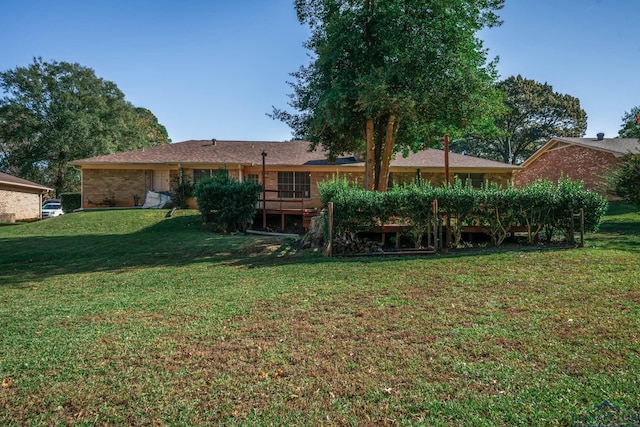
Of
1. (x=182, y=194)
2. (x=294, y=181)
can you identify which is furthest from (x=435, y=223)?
(x=182, y=194)

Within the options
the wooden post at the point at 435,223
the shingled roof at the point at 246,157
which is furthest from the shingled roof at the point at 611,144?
the wooden post at the point at 435,223

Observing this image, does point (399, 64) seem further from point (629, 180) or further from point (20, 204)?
point (20, 204)

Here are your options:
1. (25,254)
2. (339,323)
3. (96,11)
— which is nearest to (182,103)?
(96,11)

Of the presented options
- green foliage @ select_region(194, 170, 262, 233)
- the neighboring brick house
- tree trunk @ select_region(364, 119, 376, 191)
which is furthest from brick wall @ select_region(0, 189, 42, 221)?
tree trunk @ select_region(364, 119, 376, 191)

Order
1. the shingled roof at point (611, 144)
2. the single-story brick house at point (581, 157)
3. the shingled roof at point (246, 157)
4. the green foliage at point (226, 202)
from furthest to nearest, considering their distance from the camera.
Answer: the single-story brick house at point (581, 157)
the shingled roof at point (611, 144)
the shingled roof at point (246, 157)
the green foliage at point (226, 202)

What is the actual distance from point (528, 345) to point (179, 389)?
3.13m

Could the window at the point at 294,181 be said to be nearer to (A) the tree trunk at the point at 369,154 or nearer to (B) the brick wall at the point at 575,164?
(A) the tree trunk at the point at 369,154

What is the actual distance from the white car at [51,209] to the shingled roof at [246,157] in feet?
19.5

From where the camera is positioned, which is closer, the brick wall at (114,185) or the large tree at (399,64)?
the large tree at (399,64)

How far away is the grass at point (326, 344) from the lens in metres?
2.40

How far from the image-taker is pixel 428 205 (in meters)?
8.72

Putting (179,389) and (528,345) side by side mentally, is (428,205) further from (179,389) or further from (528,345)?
(179,389)

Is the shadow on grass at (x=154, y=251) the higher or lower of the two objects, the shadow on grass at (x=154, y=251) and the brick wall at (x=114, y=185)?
the lower

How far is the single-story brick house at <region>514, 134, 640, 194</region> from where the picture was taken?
21250mm
